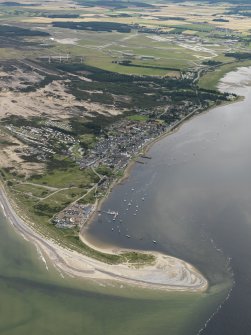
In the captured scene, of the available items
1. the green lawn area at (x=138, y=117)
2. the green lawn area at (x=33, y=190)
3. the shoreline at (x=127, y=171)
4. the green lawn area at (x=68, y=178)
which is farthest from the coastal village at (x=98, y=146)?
the green lawn area at (x=33, y=190)

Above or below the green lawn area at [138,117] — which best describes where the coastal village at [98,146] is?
below

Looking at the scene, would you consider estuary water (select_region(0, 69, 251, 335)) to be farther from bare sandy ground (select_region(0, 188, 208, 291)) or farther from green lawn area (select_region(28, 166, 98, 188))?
green lawn area (select_region(28, 166, 98, 188))

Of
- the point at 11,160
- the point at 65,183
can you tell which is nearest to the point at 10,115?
the point at 11,160

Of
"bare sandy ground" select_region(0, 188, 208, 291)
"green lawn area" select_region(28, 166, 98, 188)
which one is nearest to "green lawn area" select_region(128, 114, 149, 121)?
"green lawn area" select_region(28, 166, 98, 188)

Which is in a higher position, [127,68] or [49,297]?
[127,68]

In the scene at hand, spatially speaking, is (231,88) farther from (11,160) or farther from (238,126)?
(11,160)

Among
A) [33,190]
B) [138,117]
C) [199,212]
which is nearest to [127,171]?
[33,190]

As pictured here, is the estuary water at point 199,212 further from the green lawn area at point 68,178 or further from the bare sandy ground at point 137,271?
the green lawn area at point 68,178
